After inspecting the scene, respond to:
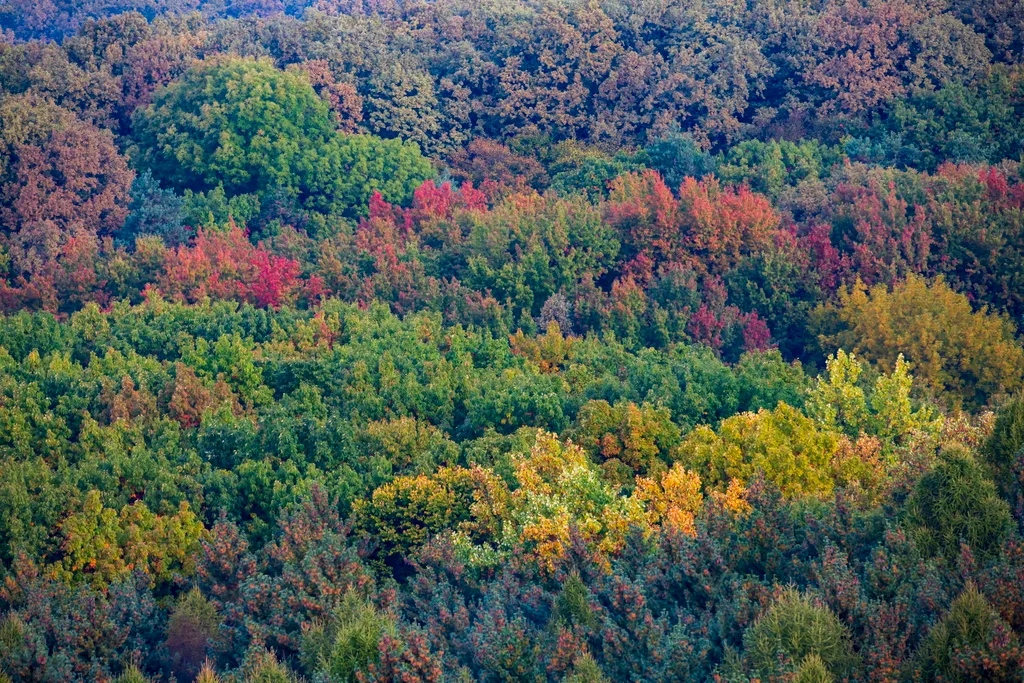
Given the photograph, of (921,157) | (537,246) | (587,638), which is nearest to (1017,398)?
(587,638)

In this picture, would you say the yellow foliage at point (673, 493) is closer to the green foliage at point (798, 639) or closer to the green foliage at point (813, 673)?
the green foliage at point (798, 639)

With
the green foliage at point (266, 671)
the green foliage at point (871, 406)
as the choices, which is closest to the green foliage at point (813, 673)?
the green foliage at point (266, 671)

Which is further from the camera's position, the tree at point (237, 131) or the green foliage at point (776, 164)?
the tree at point (237, 131)

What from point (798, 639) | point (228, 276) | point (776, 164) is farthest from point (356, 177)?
point (798, 639)

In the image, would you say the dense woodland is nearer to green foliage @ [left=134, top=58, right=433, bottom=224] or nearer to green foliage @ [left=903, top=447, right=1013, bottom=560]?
green foliage @ [left=903, top=447, right=1013, bottom=560]

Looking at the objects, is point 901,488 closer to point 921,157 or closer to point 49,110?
point 921,157

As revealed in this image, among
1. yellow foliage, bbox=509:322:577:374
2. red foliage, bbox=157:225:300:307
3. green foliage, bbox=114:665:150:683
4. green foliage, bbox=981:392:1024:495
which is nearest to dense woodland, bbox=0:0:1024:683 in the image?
green foliage, bbox=981:392:1024:495

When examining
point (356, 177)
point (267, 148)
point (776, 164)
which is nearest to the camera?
point (776, 164)

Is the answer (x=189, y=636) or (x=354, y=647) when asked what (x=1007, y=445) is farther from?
(x=189, y=636)
